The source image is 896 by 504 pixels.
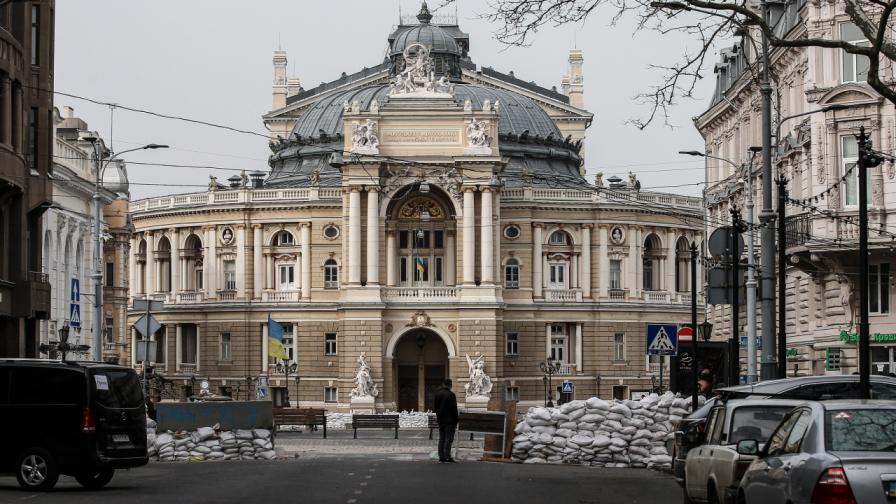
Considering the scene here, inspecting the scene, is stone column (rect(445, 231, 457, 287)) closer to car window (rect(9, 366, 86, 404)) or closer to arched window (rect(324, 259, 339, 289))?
arched window (rect(324, 259, 339, 289))

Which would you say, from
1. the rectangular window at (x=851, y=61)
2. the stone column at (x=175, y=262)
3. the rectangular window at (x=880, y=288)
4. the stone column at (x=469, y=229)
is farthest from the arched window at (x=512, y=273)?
the rectangular window at (x=851, y=61)

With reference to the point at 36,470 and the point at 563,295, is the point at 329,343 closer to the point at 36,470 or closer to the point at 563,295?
the point at 563,295

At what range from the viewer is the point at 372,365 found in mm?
102688

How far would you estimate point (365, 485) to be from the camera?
33.0 m

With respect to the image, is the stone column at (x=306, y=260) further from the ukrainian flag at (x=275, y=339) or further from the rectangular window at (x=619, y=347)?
the ukrainian flag at (x=275, y=339)

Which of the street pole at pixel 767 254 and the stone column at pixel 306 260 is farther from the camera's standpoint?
the stone column at pixel 306 260

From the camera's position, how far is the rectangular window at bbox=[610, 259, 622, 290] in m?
110

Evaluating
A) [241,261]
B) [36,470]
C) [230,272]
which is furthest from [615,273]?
[36,470]

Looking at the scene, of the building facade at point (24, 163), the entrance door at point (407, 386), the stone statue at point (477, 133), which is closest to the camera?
the building facade at point (24, 163)

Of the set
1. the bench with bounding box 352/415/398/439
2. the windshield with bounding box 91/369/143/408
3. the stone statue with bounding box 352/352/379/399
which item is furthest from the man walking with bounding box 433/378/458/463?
the stone statue with bounding box 352/352/379/399

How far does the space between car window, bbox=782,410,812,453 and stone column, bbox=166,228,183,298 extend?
95651 mm

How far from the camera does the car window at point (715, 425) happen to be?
24247mm

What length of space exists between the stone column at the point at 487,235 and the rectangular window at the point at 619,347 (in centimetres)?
1019

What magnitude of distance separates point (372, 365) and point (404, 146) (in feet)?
39.6
